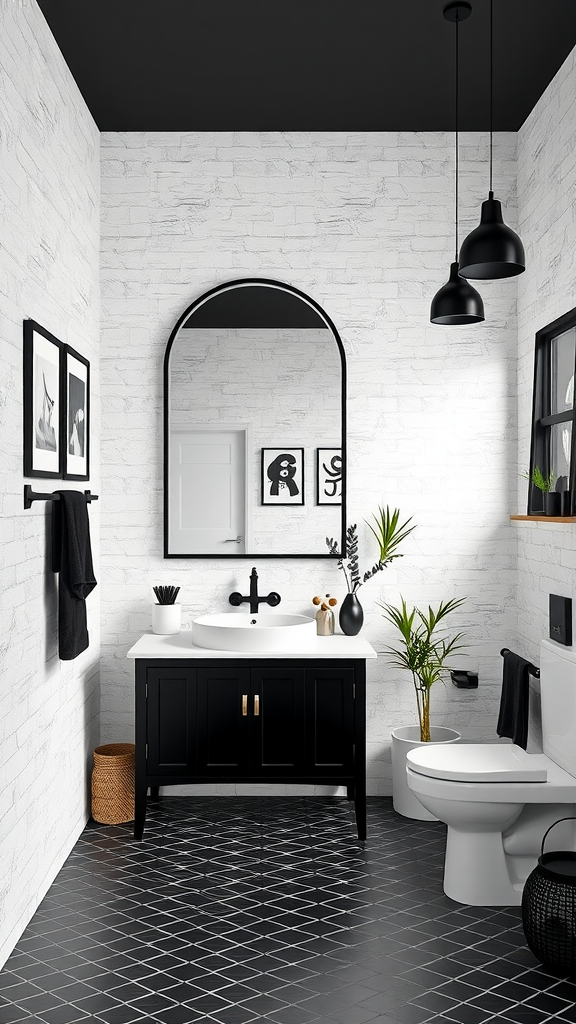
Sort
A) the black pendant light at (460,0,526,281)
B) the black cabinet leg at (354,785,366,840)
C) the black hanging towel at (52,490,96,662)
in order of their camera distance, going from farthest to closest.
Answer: the black cabinet leg at (354,785,366,840) → the black hanging towel at (52,490,96,662) → the black pendant light at (460,0,526,281)

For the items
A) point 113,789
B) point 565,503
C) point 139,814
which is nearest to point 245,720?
point 139,814

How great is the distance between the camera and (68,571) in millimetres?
3125

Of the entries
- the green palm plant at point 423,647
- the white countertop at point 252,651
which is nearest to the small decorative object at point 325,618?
the white countertop at point 252,651

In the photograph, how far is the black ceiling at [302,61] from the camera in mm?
3094

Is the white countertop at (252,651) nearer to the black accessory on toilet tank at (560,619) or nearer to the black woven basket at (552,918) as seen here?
the black accessory on toilet tank at (560,619)

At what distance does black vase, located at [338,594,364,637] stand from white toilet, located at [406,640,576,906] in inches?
35.1

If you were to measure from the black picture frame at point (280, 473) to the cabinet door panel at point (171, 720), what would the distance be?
92 centimetres

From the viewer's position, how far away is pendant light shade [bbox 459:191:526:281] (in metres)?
2.75

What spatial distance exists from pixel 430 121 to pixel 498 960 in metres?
3.33

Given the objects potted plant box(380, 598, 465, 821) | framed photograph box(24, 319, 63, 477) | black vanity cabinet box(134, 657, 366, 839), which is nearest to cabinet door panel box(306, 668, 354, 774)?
black vanity cabinet box(134, 657, 366, 839)

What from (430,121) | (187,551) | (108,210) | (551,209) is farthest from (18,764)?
(430,121)

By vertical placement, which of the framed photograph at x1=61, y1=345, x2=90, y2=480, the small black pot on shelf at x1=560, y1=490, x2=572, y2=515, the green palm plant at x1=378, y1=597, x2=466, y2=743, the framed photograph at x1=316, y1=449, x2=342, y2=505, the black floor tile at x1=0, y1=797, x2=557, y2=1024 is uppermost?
the framed photograph at x1=61, y1=345, x2=90, y2=480

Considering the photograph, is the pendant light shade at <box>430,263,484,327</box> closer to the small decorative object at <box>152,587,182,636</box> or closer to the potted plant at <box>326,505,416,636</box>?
the potted plant at <box>326,505,416,636</box>

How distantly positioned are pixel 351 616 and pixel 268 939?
1507 millimetres
